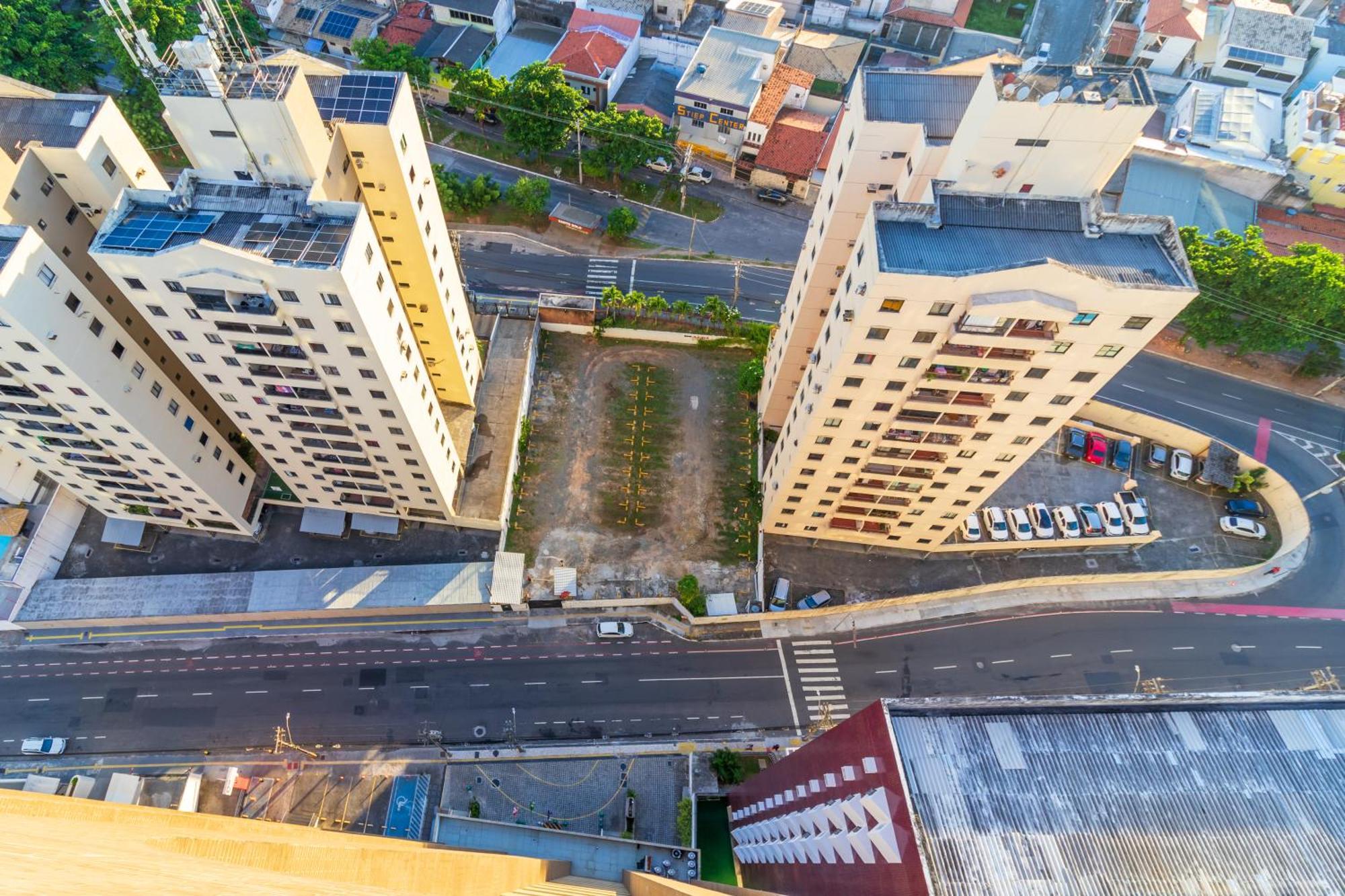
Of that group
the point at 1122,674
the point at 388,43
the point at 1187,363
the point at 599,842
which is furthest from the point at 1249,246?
the point at 388,43

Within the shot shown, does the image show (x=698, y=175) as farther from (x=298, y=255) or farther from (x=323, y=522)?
(x=298, y=255)

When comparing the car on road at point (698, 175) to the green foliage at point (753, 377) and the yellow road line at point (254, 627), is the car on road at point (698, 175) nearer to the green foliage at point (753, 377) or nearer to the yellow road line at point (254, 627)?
the green foliage at point (753, 377)

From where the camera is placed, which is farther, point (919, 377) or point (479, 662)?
point (479, 662)

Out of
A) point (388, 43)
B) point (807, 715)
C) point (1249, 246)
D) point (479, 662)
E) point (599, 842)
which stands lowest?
point (599, 842)

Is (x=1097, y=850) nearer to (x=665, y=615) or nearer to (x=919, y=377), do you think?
(x=919, y=377)

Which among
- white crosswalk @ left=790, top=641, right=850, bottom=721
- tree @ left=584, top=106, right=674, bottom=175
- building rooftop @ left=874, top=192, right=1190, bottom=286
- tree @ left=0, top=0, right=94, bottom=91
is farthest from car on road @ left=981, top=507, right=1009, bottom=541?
tree @ left=0, top=0, right=94, bottom=91


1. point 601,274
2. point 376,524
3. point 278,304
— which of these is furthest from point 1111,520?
point 278,304

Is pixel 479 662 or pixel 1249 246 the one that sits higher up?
pixel 1249 246

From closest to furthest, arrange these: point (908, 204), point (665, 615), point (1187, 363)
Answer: point (908, 204) < point (665, 615) < point (1187, 363)
